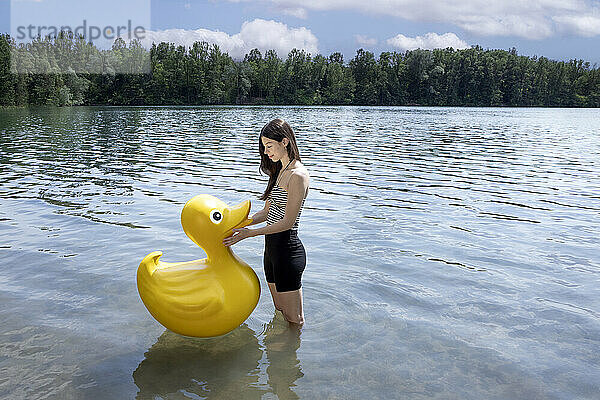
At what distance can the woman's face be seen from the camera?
16.1ft

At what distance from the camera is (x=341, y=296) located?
265 inches

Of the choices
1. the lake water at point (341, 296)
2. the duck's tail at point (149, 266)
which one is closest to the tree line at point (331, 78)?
the lake water at point (341, 296)

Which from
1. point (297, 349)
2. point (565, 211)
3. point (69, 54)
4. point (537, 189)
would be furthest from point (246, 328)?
point (69, 54)

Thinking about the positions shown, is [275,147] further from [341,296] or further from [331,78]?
[331,78]

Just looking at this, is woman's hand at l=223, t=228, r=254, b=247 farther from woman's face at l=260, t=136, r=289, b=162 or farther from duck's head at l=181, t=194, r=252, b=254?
woman's face at l=260, t=136, r=289, b=162

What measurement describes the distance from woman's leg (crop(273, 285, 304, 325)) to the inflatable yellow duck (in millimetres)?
366

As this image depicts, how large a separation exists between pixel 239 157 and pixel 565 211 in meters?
12.6

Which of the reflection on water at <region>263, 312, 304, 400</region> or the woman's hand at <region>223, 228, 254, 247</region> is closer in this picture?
the reflection on water at <region>263, 312, 304, 400</region>

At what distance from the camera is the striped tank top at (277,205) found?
498 cm

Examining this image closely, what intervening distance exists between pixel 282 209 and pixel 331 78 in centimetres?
12840

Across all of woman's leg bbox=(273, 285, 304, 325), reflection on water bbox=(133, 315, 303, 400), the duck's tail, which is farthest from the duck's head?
reflection on water bbox=(133, 315, 303, 400)

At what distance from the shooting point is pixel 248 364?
5.00 m

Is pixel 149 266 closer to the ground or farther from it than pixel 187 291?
farther from it

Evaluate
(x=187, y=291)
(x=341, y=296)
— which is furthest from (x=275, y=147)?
(x=341, y=296)
